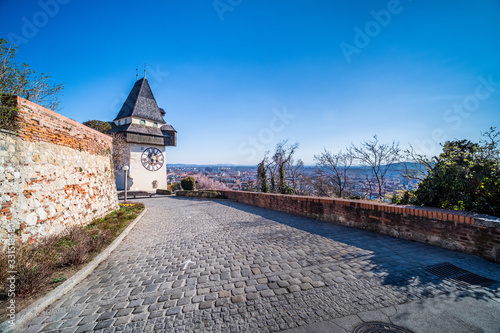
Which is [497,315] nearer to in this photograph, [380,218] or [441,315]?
[441,315]

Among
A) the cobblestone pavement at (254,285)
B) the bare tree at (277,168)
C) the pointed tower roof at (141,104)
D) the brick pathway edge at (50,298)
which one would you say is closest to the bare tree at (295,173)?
the bare tree at (277,168)

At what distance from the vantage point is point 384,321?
2.23 meters

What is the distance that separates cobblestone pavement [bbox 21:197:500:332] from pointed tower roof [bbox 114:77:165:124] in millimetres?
30091

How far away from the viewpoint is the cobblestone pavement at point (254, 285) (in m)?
2.44

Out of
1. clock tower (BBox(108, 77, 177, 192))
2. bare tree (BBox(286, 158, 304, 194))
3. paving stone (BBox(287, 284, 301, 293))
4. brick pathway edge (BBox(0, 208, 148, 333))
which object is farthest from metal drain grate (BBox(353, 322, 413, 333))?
clock tower (BBox(108, 77, 177, 192))

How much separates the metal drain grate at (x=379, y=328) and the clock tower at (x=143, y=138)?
3051 centimetres

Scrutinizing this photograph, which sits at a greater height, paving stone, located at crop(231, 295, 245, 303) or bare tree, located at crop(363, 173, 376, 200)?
bare tree, located at crop(363, 173, 376, 200)

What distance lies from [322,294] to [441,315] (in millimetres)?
1242

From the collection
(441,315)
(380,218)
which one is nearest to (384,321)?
(441,315)

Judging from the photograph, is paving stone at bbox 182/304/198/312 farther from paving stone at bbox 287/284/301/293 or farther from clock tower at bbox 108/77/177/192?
clock tower at bbox 108/77/177/192

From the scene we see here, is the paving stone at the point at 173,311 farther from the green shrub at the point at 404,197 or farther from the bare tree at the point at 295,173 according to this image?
the bare tree at the point at 295,173

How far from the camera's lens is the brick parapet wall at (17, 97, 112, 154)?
4746mm

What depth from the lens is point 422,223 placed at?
4.42m

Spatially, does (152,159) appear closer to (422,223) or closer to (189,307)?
(189,307)
